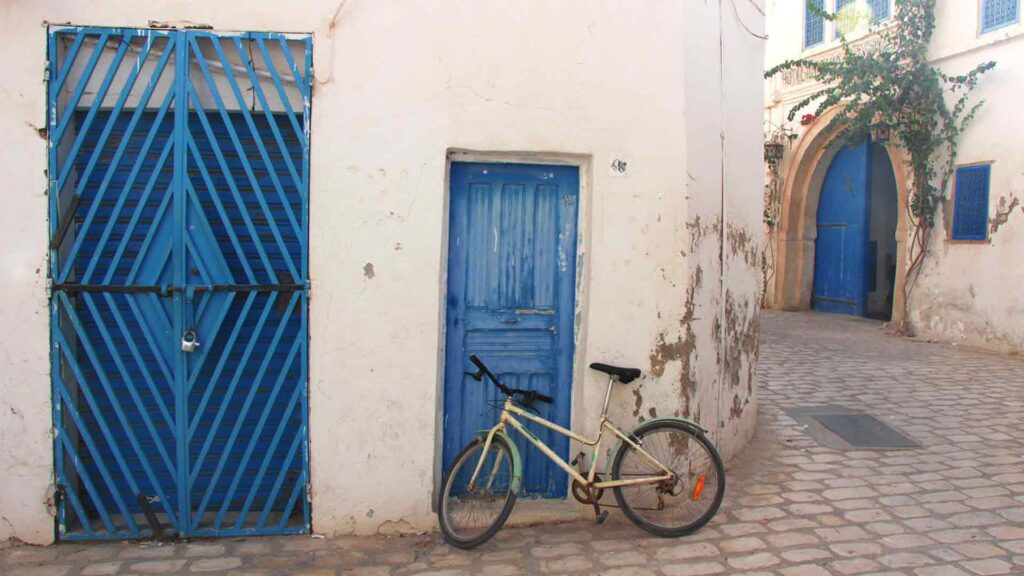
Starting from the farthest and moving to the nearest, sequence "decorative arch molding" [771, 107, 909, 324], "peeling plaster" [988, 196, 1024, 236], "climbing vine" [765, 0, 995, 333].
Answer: "decorative arch molding" [771, 107, 909, 324] → "climbing vine" [765, 0, 995, 333] → "peeling plaster" [988, 196, 1024, 236]

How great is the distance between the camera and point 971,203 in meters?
11.0

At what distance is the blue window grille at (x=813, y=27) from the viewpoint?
45.7 feet

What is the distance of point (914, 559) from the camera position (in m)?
3.94

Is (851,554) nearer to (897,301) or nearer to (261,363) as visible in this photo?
(261,363)

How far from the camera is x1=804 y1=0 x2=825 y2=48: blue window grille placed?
1394 cm

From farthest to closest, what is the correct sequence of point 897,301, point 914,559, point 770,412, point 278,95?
point 897,301 < point 770,412 < point 278,95 < point 914,559

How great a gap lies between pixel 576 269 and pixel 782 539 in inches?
77.0

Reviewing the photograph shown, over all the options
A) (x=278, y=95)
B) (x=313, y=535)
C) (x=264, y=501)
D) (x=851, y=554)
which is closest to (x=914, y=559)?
(x=851, y=554)

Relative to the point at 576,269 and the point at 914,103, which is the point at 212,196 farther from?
the point at 914,103

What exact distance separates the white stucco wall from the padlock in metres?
0.63

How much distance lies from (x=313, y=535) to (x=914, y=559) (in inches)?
130

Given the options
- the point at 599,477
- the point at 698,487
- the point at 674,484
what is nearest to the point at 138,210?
the point at 599,477

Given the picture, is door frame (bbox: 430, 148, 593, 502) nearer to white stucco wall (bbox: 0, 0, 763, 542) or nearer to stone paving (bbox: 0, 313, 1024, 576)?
white stucco wall (bbox: 0, 0, 763, 542)

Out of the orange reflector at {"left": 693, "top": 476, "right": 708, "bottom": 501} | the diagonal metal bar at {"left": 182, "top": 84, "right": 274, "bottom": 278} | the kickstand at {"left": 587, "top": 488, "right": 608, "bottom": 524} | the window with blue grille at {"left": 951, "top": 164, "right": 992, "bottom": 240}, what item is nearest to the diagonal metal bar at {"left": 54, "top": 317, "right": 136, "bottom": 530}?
the diagonal metal bar at {"left": 182, "top": 84, "right": 274, "bottom": 278}
